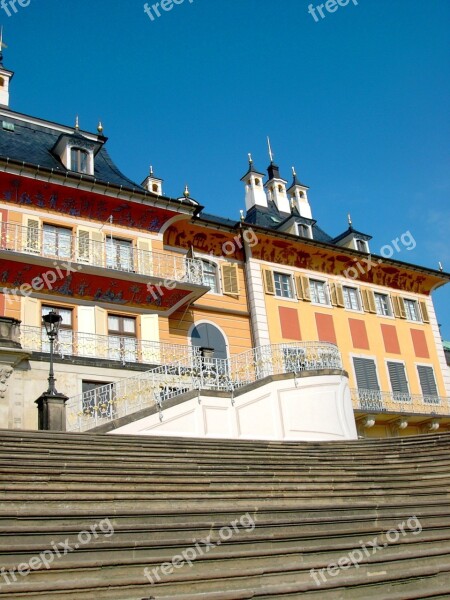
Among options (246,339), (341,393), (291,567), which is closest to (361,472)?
→ (291,567)

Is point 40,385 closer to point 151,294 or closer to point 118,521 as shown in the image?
point 151,294

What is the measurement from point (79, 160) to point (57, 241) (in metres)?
4.12

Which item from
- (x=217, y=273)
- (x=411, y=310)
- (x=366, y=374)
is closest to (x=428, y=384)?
(x=411, y=310)

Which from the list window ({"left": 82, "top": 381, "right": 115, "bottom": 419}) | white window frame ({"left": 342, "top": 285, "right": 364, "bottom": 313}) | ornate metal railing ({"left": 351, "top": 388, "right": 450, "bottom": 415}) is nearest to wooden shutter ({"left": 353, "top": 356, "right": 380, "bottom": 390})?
ornate metal railing ({"left": 351, "top": 388, "right": 450, "bottom": 415})

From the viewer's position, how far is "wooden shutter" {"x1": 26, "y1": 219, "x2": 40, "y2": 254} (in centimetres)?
1942

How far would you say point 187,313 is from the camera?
23141 mm

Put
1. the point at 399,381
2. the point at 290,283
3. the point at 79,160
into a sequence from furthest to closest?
the point at 399,381, the point at 290,283, the point at 79,160

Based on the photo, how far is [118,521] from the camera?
6.26m

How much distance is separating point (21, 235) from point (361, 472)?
13.8m

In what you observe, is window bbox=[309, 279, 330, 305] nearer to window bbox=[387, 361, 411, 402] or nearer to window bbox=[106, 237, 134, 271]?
window bbox=[387, 361, 411, 402]

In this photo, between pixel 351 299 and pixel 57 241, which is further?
pixel 351 299

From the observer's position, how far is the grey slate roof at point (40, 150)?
2186 cm

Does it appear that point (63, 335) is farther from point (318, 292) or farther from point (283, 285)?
point (318, 292)

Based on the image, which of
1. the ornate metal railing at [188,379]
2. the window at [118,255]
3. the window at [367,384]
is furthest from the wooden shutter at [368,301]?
the window at [118,255]
